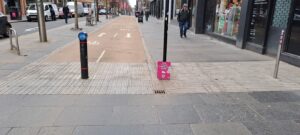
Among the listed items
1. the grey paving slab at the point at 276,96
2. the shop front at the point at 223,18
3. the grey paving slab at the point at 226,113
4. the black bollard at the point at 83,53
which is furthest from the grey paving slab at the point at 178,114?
the shop front at the point at 223,18

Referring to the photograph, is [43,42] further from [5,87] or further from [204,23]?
[204,23]

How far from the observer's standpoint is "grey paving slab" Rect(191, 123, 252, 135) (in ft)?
11.9

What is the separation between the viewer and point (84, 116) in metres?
4.12

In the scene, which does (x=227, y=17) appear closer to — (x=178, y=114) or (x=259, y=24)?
(x=259, y=24)

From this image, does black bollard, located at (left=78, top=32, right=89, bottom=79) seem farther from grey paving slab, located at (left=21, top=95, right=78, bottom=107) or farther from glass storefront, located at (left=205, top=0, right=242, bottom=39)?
glass storefront, located at (left=205, top=0, right=242, bottom=39)

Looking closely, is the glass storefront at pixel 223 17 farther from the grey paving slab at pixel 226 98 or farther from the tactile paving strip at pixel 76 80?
the grey paving slab at pixel 226 98

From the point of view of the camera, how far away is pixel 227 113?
4293mm

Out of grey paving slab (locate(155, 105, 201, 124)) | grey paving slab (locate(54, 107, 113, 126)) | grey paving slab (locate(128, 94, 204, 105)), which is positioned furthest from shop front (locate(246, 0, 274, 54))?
grey paving slab (locate(54, 107, 113, 126))

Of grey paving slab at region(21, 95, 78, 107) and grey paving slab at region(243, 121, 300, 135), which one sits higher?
grey paving slab at region(21, 95, 78, 107)

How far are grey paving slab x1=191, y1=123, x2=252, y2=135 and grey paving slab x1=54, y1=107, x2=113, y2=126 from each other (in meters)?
1.40

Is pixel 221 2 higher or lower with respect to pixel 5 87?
higher

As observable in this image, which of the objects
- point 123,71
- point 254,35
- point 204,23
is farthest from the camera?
point 204,23

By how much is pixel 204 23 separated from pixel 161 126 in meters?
13.8

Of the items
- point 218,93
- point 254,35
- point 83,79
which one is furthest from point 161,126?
point 254,35
